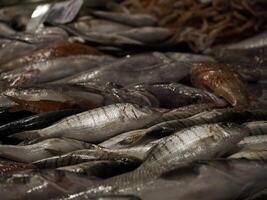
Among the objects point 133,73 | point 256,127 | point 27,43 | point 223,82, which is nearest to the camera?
point 256,127

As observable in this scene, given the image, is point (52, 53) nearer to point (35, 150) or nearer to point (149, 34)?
point (149, 34)

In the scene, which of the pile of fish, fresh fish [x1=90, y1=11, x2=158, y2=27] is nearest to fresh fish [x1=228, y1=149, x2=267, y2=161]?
the pile of fish

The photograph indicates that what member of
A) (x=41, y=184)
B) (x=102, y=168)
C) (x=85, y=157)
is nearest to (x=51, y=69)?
(x=85, y=157)

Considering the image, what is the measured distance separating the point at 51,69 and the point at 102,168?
5.83 feet

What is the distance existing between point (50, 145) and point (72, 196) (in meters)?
0.65

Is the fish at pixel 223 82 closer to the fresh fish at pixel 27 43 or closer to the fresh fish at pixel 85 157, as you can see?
the fresh fish at pixel 85 157

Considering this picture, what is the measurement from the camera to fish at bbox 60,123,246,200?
2289 millimetres

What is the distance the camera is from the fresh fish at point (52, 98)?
3320mm

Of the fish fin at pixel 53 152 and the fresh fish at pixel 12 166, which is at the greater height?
the fresh fish at pixel 12 166

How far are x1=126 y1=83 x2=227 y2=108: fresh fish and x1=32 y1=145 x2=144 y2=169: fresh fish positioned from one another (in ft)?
3.13

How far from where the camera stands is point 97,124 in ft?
10.1

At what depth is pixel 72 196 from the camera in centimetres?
228

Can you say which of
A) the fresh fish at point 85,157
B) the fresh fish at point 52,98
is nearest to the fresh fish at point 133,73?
the fresh fish at point 52,98

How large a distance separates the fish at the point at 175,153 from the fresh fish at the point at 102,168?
113 millimetres
